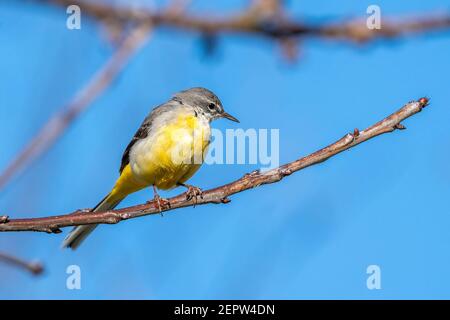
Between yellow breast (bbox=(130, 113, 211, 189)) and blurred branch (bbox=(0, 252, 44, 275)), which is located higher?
yellow breast (bbox=(130, 113, 211, 189))

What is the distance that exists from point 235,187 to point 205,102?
3379 millimetres

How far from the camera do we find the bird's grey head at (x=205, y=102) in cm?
729

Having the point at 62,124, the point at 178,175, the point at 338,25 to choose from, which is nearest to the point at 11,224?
the point at 62,124

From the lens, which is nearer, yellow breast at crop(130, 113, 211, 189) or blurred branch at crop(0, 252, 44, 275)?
blurred branch at crop(0, 252, 44, 275)

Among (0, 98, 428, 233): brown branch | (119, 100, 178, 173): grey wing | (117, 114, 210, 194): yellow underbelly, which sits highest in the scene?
(119, 100, 178, 173): grey wing

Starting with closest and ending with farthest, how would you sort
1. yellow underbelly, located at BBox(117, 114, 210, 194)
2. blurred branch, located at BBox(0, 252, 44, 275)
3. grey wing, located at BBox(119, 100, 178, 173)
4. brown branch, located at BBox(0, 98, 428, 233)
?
1. blurred branch, located at BBox(0, 252, 44, 275)
2. brown branch, located at BBox(0, 98, 428, 233)
3. yellow underbelly, located at BBox(117, 114, 210, 194)
4. grey wing, located at BBox(119, 100, 178, 173)

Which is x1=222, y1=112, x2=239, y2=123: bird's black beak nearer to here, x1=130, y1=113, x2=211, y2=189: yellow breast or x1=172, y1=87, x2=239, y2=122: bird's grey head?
x1=172, y1=87, x2=239, y2=122: bird's grey head

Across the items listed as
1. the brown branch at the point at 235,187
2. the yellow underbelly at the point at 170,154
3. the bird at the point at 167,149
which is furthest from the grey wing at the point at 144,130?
the brown branch at the point at 235,187

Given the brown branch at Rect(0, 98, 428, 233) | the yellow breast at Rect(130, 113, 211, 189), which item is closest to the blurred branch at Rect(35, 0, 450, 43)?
the brown branch at Rect(0, 98, 428, 233)

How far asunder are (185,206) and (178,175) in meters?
2.20

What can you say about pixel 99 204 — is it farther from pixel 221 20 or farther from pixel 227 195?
pixel 221 20

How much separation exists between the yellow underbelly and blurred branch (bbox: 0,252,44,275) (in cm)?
304

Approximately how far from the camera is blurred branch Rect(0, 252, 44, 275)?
2752 millimetres

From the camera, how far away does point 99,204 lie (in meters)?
6.88
